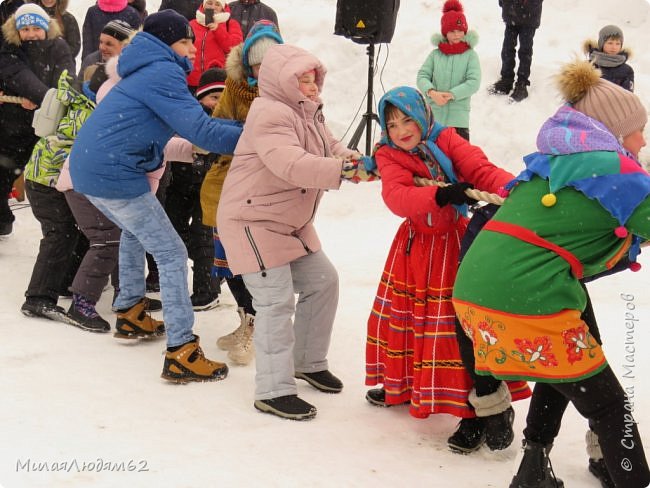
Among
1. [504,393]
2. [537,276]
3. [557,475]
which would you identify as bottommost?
[557,475]

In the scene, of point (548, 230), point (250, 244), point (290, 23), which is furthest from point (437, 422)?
point (290, 23)

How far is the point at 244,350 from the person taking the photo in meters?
4.92

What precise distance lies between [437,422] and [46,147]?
127 inches

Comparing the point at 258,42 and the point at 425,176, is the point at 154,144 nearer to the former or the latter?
the point at 258,42

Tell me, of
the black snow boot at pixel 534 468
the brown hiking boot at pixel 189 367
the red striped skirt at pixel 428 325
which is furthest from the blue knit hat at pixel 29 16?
the black snow boot at pixel 534 468

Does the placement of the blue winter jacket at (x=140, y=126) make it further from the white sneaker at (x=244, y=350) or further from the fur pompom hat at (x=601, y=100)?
the fur pompom hat at (x=601, y=100)

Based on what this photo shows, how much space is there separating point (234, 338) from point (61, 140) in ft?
5.81

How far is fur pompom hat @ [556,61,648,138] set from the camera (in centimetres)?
298

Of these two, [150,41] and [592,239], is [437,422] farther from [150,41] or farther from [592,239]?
[150,41]

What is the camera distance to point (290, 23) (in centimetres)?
1245

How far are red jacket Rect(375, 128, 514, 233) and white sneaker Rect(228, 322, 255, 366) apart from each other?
150 cm

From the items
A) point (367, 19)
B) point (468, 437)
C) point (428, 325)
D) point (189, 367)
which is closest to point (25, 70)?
point (189, 367)

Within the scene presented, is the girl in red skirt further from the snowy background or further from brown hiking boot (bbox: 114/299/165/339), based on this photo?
brown hiking boot (bbox: 114/299/165/339)

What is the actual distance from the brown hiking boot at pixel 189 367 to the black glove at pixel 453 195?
177 centimetres
